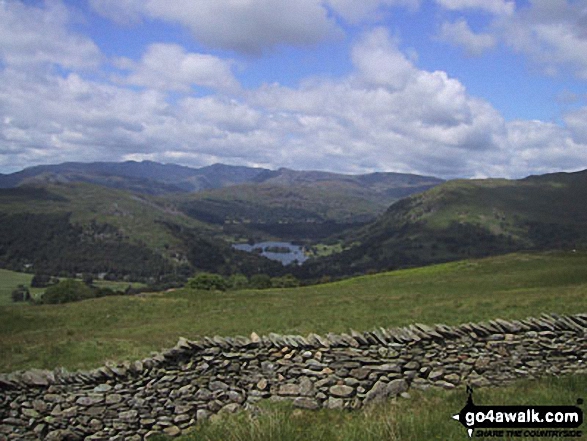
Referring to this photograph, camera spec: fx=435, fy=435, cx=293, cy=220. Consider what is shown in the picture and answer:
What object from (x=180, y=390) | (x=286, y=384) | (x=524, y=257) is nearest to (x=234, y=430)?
(x=286, y=384)

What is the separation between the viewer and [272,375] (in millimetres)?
13539

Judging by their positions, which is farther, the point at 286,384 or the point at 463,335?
the point at 463,335

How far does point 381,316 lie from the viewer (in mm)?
27812

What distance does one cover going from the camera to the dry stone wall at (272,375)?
1227cm

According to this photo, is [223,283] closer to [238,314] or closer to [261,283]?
[261,283]

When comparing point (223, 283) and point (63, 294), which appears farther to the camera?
point (223, 283)

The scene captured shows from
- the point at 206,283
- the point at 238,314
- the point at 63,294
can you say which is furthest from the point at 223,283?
the point at 238,314

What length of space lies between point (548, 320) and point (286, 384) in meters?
9.52

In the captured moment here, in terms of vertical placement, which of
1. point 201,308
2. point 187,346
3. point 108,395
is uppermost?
point 187,346

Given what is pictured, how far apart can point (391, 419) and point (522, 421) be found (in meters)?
2.44

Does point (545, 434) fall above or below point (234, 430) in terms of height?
above

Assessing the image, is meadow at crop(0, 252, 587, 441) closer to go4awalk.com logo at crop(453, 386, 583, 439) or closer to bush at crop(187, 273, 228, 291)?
go4awalk.com logo at crop(453, 386, 583, 439)

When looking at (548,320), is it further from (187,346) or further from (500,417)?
(187,346)

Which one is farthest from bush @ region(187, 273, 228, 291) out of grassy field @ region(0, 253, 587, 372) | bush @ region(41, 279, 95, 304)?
grassy field @ region(0, 253, 587, 372)
